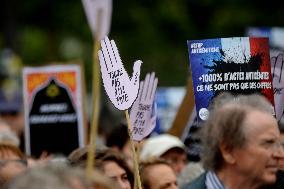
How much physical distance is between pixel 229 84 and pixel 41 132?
10.9ft

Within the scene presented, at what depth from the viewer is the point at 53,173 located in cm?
424

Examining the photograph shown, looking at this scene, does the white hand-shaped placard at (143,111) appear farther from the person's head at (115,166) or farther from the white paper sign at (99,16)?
the white paper sign at (99,16)

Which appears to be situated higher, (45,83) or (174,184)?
(45,83)

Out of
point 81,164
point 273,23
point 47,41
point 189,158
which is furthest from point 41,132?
point 47,41

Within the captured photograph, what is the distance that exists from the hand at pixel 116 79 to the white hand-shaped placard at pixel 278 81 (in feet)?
2.27

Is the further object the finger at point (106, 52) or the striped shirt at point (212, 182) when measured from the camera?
the finger at point (106, 52)

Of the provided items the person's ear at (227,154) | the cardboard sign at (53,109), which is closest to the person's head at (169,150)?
the cardboard sign at (53,109)

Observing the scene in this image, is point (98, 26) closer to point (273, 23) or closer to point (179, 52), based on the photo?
point (273, 23)

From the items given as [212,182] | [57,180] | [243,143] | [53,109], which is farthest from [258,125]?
[53,109]

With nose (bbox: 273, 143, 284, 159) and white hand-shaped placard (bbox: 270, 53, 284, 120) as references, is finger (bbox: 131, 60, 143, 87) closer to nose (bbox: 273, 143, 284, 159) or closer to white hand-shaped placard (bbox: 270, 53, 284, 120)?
white hand-shaped placard (bbox: 270, 53, 284, 120)

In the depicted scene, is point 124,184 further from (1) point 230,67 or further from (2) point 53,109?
(2) point 53,109

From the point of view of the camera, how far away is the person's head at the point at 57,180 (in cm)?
415

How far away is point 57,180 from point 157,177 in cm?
321

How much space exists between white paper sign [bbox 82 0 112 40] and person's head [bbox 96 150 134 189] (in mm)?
2058
